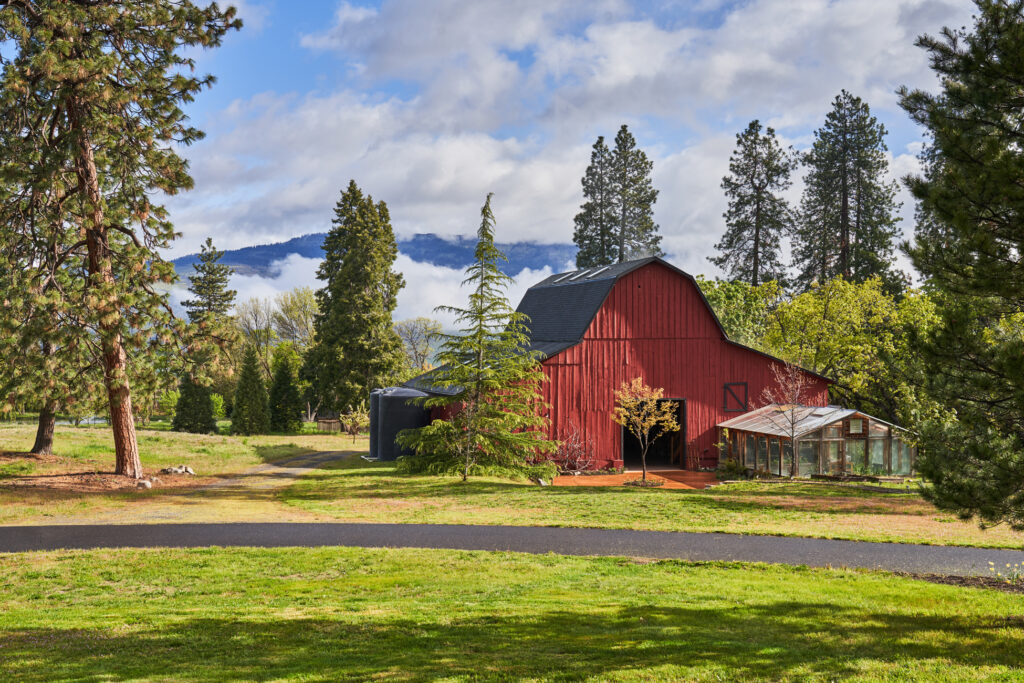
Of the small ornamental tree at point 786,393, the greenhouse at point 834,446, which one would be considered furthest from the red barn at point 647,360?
the greenhouse at point 834,446

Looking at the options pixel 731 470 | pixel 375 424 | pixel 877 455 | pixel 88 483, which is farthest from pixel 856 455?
pixel 88 483

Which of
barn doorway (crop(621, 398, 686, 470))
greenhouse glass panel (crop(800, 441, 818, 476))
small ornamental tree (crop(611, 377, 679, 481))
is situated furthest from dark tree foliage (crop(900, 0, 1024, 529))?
barn doorway (crop(621, 398, 686, 470))

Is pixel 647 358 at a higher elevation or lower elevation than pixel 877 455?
higher

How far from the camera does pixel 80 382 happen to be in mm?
22109

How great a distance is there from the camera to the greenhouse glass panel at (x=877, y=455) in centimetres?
2578

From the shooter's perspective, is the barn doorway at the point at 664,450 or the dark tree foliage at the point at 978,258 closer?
the dark tree foliage at the point at 978,258

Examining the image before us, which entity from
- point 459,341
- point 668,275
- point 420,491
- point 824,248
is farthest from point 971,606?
point 824,248

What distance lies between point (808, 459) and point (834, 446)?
104 centimetres

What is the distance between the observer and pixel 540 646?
7.39 m

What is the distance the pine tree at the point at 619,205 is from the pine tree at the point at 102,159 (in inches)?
1635

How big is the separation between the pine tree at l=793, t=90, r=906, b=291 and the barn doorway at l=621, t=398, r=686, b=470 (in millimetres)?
25968

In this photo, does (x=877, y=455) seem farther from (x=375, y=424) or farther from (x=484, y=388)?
(x=375, y=424)

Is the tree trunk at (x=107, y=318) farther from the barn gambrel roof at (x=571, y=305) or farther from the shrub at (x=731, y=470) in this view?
the shrub at (x=731, y=470)

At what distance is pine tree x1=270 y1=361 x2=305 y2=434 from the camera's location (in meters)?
50.7
